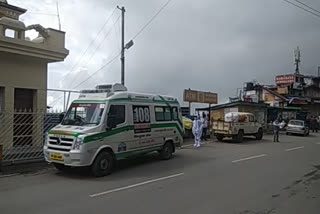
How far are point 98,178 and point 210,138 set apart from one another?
1754 cm

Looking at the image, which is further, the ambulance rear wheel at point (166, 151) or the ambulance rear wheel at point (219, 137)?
the ambulance rear wheel at point (219, 137)

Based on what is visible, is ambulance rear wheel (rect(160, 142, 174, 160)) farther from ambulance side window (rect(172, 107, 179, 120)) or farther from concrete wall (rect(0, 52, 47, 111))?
concrete wall (rect(0, 52, 47, 111))

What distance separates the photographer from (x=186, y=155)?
1712cm

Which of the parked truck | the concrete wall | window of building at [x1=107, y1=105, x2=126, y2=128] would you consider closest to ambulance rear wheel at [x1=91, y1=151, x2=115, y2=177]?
window of building at [x1=107, y1=105, x2=126, y2=128]

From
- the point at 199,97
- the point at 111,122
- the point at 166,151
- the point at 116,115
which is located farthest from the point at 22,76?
the point at 199,97

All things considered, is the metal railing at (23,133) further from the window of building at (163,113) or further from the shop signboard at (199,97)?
the shop signboard at (199,97)

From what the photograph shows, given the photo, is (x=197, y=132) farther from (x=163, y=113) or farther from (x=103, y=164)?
(x=103, y=164)

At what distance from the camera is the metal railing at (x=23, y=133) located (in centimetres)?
1348

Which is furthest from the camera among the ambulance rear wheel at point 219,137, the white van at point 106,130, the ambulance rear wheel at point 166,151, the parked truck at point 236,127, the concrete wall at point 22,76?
the ambulance rear wheel at point 219,137

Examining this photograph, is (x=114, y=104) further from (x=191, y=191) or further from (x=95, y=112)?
(x=191, y=191)

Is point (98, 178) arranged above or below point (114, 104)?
below

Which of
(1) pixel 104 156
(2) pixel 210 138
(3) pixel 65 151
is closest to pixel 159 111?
(1) pixel 104 156

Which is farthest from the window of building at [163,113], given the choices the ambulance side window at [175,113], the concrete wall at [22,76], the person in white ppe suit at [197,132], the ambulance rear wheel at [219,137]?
the ambulance rear wheel at [219,137]

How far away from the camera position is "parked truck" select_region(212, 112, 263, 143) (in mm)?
24791
